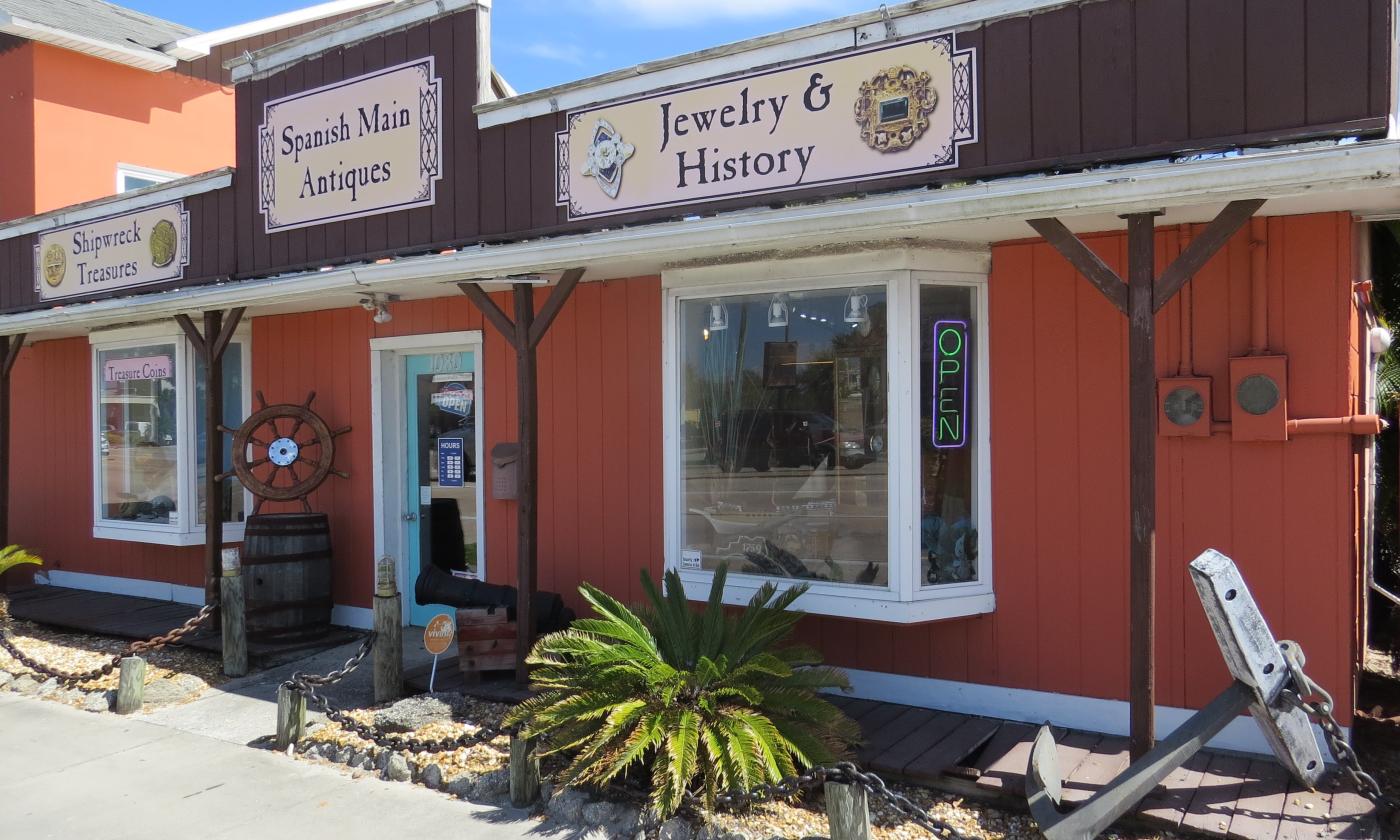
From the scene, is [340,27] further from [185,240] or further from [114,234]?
[114,234]

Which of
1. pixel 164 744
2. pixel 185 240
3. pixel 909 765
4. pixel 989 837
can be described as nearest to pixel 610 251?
pixel 909 765

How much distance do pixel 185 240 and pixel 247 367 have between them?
1.10 m

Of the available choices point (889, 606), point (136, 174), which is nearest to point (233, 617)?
point (889, 606)

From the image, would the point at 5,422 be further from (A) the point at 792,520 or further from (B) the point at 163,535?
(A) the point at 792,520

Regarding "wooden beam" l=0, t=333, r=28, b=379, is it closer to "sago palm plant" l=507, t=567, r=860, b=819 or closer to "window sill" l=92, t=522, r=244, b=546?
"window sill" l=92, t=522, r=244, b=546

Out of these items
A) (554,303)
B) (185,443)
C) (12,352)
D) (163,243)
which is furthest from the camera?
(12,352)

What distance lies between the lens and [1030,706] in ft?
16.9

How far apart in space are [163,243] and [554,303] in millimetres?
4458

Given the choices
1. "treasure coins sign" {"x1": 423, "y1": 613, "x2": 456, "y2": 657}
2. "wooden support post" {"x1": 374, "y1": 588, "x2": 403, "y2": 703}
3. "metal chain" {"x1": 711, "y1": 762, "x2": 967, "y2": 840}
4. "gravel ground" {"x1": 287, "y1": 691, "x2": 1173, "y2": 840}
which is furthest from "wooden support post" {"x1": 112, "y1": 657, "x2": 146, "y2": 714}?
Answer: "metal chain" {"x1": 711, "y1": 762, "x2": 967, "y2": 840}

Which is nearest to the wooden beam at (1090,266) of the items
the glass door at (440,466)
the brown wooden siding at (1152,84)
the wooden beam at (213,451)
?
the brown wooden siding at (1152,84)

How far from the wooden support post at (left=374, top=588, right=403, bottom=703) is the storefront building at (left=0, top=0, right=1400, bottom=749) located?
119cm

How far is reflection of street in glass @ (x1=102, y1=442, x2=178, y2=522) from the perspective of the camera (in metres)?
9.04

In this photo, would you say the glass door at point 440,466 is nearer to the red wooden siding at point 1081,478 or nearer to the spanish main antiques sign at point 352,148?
Answer: the red wooden siding at point 1081,478

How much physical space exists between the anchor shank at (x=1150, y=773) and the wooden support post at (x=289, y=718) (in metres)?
3.76
